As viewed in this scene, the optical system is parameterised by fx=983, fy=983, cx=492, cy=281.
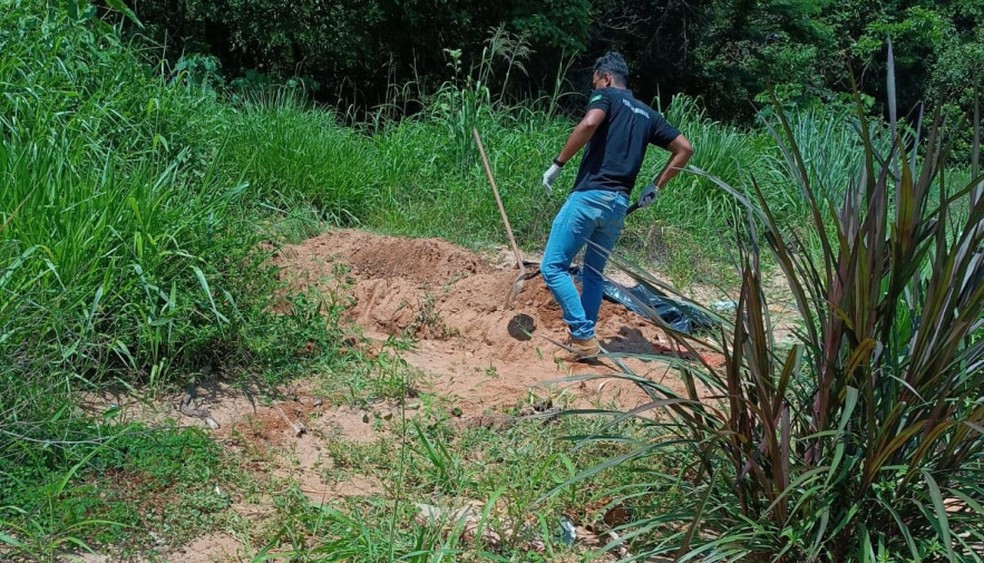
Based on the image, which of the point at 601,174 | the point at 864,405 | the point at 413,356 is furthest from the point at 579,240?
the point at 864,405

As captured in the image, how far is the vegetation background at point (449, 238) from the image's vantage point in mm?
2895

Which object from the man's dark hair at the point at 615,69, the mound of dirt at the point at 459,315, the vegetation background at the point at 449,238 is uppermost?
the man's dark hair at the point at 615,69

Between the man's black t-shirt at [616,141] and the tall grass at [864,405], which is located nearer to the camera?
the tall grass at [864,405]

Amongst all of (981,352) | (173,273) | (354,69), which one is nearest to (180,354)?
(173,273)

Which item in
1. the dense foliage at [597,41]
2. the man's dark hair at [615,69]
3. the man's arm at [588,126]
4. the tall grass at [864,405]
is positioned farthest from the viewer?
the dense foliage at [597,41]

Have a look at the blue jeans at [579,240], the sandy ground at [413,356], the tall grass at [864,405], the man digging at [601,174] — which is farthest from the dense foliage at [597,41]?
the tall grass at [864,405]

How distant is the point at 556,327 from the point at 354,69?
695cm

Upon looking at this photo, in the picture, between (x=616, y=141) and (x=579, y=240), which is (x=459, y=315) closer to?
(x=579, y=240)

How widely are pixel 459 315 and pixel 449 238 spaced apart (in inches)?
53.7

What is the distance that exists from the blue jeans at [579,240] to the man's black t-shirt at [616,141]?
0.08m

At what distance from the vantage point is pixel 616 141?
220 inches

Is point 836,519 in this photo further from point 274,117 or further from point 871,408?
point 274,117

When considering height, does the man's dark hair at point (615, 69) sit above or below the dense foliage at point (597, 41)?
above

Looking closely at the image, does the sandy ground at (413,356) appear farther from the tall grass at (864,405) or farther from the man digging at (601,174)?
the tall grass at (864,405)
